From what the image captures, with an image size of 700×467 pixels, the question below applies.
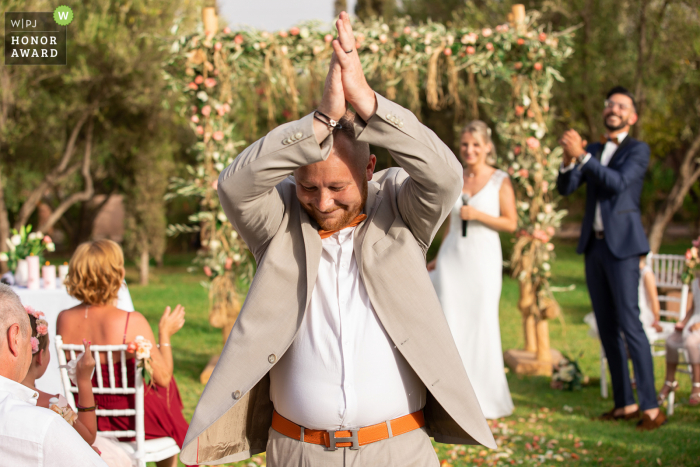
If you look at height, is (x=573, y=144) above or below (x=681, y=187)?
above

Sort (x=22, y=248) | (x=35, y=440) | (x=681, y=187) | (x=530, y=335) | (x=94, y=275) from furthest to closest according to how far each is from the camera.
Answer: (x=681, y=187) → (x=530, y=335) → (x=22, y=248) → (x=94, y=275) → (x=35, y=440)

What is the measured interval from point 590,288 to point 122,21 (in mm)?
11377

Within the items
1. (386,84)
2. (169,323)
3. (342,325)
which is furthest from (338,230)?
(386,84)

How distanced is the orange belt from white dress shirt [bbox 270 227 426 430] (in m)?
0.02

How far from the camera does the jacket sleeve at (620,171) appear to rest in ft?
15.7

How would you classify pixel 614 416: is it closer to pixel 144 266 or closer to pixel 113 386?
pixel 113 386

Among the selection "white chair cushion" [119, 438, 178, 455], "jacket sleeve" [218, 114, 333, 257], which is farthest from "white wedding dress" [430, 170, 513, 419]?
"jacket sleeve" [218, 114, 333, 257]

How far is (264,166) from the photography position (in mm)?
1832

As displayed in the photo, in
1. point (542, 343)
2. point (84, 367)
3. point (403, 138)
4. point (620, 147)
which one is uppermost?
point (620, 147)

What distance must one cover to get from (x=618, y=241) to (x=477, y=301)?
4.03 feet

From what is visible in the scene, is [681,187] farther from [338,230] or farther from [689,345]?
[338,230]

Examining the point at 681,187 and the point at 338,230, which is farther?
the point at 681,187

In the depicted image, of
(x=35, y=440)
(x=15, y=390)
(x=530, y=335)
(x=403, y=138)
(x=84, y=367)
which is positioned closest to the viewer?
(x=35, y=440)

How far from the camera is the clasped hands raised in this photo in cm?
171
